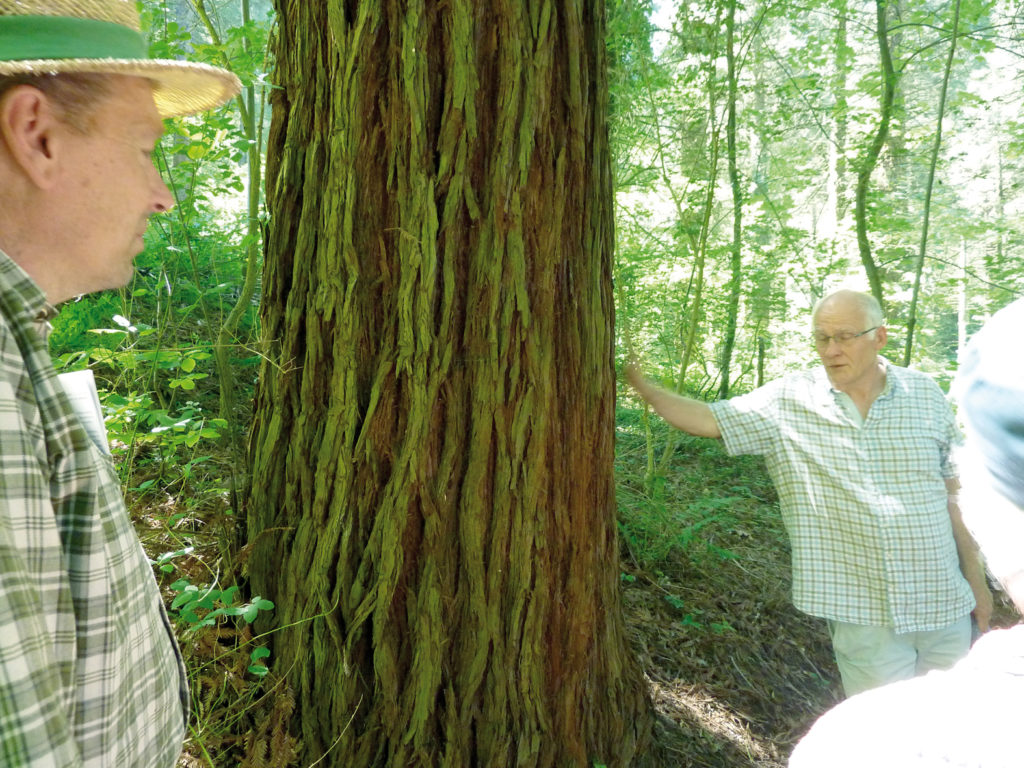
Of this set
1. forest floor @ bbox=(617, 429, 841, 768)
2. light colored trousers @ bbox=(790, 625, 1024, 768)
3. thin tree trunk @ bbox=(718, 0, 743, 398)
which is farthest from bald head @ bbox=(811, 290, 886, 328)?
thin tree trunk @ bbox=(718, 0, 743, 398)

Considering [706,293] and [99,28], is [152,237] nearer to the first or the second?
[99,28]

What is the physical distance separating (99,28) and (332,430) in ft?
4.02

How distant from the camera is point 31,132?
1.00 meters

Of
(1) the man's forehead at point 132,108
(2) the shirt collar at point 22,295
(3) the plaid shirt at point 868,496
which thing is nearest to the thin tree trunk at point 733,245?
(3) the plaid shirt at point 868,496

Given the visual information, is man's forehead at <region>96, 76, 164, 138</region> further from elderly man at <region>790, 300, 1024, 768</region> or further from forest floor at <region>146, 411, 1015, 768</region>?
forest floor at <region>146, 411, 1015, 768</region>

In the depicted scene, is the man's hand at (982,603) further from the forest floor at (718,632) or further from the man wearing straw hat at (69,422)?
the man wearing straw hat at (69,422)

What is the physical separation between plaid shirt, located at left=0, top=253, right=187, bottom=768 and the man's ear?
18 cm

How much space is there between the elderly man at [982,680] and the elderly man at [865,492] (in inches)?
82.8

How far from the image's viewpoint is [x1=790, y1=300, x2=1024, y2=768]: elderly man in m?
0.74

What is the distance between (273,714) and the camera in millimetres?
2115

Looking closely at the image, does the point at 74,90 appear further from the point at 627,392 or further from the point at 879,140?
the point at 879,140

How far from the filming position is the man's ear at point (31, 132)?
978 mm

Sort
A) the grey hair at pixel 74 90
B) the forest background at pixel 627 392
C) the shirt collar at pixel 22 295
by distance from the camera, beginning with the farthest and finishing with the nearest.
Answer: the forest background at pixel 627 392 → the grey hair at pixel 74 90 → the shirt collar at pixel 22 295

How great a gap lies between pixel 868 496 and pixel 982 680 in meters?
2.28
